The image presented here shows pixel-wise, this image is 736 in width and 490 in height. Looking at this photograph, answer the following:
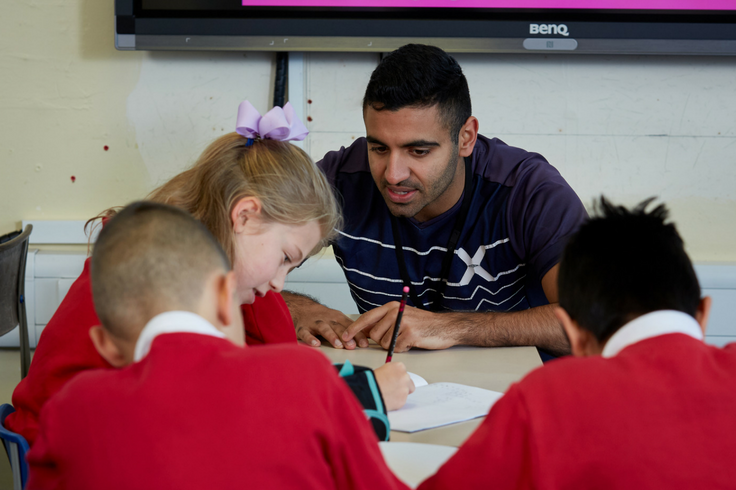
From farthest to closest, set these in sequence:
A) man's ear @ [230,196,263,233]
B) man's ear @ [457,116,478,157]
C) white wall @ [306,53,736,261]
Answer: white wall @ [306,53,736,261] < man's ear @ [457,116,478,157] < man's ear @ [230,196,263,233]

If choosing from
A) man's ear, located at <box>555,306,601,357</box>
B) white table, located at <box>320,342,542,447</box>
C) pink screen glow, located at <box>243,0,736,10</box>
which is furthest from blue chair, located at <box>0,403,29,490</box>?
pink screen glow, located at <box>243,0,736,10</box>

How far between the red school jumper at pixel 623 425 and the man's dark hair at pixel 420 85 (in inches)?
39.8

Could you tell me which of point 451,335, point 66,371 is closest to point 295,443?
point 66,371

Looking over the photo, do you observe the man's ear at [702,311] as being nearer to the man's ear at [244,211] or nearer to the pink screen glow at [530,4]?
the man's ear at [244,211]

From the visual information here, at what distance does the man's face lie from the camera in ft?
5.05

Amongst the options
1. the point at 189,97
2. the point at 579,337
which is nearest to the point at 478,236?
the point at 579,337

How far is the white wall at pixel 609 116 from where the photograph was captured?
239cm

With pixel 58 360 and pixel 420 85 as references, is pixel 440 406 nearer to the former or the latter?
pixel 58 360

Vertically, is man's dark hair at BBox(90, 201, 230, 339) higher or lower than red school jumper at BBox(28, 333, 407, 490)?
higher

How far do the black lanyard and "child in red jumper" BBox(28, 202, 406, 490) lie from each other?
101cm

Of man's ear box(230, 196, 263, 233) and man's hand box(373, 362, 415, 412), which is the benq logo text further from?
man's hand box(373, 362, 415, 412)

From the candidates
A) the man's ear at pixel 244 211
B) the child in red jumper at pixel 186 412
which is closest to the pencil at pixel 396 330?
the man's ear at pixel 244 211

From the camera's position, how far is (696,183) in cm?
245

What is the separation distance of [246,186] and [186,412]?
65 centimetres
